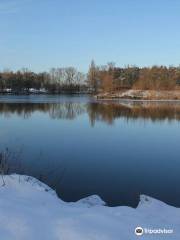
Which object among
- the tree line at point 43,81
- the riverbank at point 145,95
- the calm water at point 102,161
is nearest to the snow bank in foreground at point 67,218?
the calm water at point 102,161

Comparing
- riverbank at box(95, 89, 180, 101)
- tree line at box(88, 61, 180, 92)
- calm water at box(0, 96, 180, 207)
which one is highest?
tree line at box(88, 61, 180, 92)

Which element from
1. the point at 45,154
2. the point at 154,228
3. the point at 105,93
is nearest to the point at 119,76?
the point at 105,93

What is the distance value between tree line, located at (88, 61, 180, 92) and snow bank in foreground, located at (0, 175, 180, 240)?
52.2 meters

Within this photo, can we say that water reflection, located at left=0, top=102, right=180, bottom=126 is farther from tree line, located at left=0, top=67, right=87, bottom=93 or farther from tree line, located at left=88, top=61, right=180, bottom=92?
tree line, located at left=0, top=67, right=87, bottom=93

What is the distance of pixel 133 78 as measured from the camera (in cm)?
7050

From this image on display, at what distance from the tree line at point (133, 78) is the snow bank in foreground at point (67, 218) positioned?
52.2m

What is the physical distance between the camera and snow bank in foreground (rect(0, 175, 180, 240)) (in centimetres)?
347

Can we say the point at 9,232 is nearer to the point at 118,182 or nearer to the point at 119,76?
the point at 118,182

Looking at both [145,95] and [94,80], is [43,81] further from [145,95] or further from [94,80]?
[145,95]

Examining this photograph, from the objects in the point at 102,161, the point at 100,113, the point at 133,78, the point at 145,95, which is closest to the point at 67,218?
the point at 102,161

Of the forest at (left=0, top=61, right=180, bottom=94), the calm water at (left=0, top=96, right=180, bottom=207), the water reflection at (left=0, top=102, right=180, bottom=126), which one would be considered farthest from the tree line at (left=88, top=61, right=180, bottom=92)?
the calm water at (left=0, top=96, right=180, bottom=207)

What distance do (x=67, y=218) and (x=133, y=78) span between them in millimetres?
67762

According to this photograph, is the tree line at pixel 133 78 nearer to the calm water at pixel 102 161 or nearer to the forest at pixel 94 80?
the forest at pixel 94 80

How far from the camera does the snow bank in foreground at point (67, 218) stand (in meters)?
3.47
